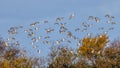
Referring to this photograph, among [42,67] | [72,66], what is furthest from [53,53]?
[72,66]

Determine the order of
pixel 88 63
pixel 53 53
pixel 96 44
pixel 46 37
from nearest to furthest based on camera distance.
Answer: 1. pixel 88 63
2. pixel 96 44
3. pixel 53 53
4. pixel 46 37

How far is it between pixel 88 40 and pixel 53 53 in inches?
228

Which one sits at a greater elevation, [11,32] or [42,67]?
Answer: [11,32]

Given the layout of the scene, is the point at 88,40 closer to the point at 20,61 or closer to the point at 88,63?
the point at 88,63

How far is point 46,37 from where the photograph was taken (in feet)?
201

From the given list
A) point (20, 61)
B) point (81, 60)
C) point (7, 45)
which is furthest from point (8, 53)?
point (81, 60)

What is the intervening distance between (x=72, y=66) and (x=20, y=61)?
21.8 ft

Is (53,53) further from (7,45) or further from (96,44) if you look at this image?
(7,45)

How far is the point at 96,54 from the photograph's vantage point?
163 ft

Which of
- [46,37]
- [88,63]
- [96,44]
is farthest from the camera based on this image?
[46,37]

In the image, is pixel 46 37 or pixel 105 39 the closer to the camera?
pixel 105 39

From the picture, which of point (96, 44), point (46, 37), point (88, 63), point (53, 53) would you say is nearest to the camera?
point (88, 63)

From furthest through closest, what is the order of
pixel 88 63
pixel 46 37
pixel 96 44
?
1. pixel 46 37
2. pixel 96 44
3. pixel 88 63

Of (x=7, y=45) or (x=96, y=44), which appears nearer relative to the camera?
(x=96, y=44)
